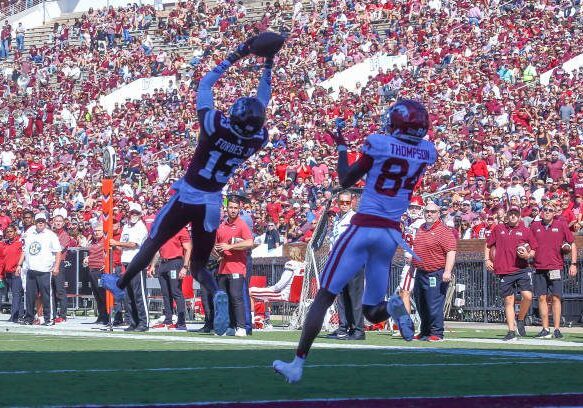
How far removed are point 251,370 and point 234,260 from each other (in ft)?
23.0

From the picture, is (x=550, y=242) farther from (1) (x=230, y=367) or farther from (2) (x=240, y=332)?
(1) (x=230, y=367)

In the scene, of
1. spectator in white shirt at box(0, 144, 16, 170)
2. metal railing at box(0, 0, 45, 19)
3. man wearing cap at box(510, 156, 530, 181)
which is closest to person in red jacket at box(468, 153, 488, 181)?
man wearing cap at box(510, 156, 530, 181)

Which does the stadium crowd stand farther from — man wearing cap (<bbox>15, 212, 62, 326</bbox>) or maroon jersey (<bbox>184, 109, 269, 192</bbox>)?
maroon jersey (<bbox>184, 109, 269, 192</bbox>)

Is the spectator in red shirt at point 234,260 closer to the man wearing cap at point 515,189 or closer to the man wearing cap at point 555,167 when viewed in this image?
the man wearing cap at point 515,189

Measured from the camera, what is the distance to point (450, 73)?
3297 cm

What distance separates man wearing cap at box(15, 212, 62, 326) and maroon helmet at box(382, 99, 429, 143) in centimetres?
1289

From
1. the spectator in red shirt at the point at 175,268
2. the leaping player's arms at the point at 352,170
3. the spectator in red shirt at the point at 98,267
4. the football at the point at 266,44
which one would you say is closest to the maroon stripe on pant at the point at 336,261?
the leaping player's arms at the point at 352,170

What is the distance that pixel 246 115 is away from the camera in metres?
10.1

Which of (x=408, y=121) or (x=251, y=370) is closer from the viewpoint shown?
(x=408, y=121)

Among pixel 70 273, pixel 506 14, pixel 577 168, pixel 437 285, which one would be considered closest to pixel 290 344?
pixel 437 285

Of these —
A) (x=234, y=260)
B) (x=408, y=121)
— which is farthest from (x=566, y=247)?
(x=408, y=121)

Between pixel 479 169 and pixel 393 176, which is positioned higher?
pixel 479 169

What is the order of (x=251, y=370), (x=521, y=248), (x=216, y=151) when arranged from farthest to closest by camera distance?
(x=521, y=248), (x=216, y=151), (x=251, y=370)

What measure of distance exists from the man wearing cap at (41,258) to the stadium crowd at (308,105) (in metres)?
4.58
